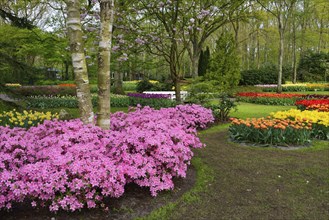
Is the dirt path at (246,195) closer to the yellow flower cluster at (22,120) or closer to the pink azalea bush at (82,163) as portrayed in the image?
the pink azalea bush at (82,163)

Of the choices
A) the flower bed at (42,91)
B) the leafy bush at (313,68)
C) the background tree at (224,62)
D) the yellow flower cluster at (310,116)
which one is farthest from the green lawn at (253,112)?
the leafy bush at (313,68)

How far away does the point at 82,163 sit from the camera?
140 inches

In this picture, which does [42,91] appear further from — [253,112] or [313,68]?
[313,68]

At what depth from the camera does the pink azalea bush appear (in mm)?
3342

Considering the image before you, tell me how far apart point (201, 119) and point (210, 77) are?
12.3 metres

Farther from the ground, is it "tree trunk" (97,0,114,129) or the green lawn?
"tree trunk" (97,0,114,129)

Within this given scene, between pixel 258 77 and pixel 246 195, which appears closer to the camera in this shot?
pixel 246 195

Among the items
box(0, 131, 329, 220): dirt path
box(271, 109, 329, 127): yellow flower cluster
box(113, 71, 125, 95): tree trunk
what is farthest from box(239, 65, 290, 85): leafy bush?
box(0, 131, 329, 220): dirt path

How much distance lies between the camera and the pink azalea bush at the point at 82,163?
3.34 metres

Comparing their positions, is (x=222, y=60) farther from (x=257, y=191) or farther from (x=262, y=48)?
(x=262, y=48)

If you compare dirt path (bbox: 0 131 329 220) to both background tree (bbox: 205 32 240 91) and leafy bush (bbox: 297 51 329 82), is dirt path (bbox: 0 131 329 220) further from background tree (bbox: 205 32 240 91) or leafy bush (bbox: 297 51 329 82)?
leafy bush (bbox: 297 51 329 82)

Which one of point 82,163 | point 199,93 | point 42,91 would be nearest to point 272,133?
point 82,163

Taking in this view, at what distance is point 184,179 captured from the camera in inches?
196

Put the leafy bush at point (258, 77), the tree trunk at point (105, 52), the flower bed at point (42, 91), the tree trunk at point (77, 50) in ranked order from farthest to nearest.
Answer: the leafy bush at point (258, 77) < the flower bed at point (42, 91) < the tree trunk at point (105, 52) < the tree trunk at point (77, 50)
